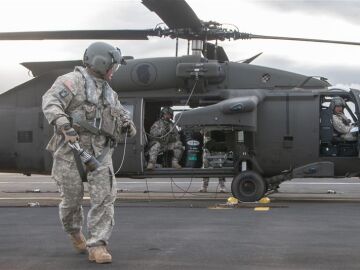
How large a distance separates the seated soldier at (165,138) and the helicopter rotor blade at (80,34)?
201cm

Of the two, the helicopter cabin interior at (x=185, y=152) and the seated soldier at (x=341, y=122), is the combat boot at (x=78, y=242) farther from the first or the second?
the seated soldier at (x=341, y=122)

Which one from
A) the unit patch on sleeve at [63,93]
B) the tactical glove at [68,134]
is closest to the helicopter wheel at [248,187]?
the unit patch on sleeve at [63,93]

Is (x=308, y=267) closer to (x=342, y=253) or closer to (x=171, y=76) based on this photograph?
(x=342, y=253)

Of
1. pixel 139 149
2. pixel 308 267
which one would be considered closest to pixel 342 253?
pixel 308 267

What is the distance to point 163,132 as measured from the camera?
12.3m

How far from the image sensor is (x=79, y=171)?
209 inches

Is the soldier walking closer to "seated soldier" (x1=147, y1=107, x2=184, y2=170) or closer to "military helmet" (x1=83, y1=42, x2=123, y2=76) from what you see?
"military helmet" (x1=83, y1=42, x2=123, y2=76)

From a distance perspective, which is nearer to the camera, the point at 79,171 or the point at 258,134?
the point at 79,171

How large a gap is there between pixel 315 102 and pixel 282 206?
238 centimetres

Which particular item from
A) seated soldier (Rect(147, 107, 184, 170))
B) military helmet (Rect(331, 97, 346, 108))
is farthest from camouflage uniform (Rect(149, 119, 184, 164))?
military helmet (Rect(331, 97, 346, 108))

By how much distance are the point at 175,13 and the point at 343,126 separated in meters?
3.94

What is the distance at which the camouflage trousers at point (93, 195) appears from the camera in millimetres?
5234

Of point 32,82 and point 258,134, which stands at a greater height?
point 32,82

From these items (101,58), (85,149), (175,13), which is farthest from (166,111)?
(85,149)
